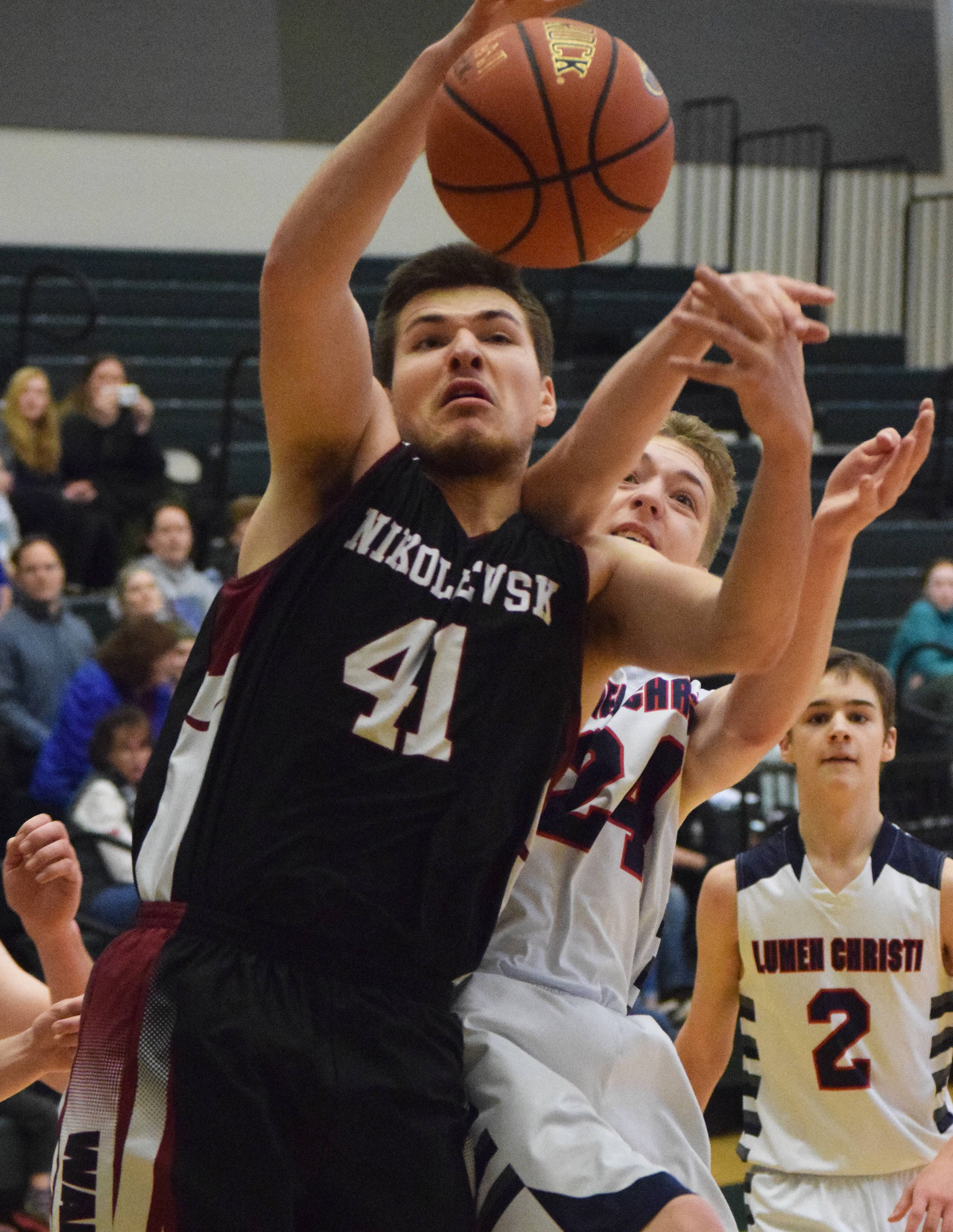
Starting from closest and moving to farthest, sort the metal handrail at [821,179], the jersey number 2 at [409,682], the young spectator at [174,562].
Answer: the jersey number 2 at [409,682] → the young spectator at [174,562] → the metal handrail at [821,179]

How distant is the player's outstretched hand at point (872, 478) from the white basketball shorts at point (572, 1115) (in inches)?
34.6

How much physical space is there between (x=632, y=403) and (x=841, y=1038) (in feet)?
6.79

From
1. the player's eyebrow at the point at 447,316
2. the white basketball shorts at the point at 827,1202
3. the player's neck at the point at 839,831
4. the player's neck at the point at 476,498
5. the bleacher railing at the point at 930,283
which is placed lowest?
the white basketball shorts at the point at 827,1202

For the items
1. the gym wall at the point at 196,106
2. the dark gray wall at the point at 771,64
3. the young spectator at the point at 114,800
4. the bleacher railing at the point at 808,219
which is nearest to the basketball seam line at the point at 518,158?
the young spectator at the point at 114,800

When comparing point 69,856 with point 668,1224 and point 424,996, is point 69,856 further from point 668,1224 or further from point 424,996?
point 668,1224

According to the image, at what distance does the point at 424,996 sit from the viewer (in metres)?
2.48

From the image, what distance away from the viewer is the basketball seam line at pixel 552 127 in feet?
8.20

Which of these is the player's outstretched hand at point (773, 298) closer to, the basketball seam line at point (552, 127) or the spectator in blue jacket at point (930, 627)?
the basketball seam line at point (552, 127)

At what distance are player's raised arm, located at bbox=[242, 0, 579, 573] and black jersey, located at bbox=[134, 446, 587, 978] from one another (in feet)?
0.27

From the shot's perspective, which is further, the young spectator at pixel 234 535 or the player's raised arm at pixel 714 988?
the young spectator at pixel 234 535

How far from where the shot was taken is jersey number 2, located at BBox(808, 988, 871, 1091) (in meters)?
3.97

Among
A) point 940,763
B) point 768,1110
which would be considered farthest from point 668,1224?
point 940,763

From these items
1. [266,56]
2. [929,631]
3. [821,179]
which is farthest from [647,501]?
[821,179]

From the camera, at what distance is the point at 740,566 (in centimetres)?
238
